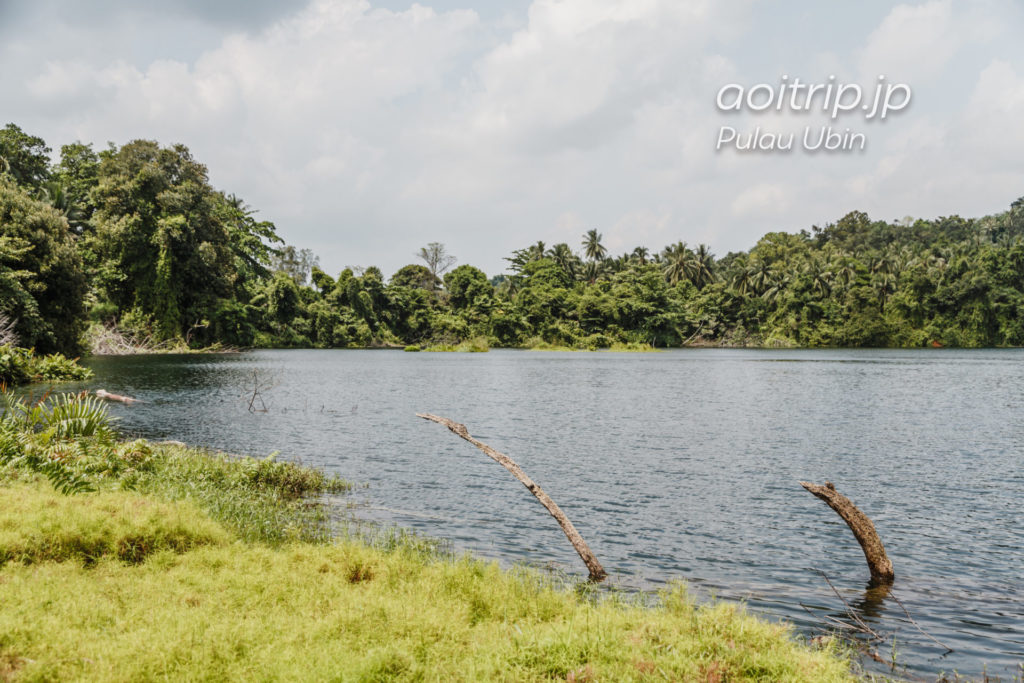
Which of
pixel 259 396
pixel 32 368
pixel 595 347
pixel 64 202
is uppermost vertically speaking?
pixel 64 202

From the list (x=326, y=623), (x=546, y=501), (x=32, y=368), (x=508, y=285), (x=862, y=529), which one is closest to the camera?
(x=326, y=623)

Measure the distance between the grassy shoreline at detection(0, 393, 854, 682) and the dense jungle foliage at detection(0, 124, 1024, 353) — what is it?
2642 inches

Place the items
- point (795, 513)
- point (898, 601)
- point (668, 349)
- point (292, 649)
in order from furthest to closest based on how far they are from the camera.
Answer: point (668, 349)
point (795, 513)
point (898, 601)
point (292, 649)

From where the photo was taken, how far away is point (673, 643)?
21.5 ft

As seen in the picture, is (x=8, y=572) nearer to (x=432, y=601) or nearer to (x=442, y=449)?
(x=432, y=601)

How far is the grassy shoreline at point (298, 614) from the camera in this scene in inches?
235

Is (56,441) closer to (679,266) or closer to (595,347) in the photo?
(595,347)

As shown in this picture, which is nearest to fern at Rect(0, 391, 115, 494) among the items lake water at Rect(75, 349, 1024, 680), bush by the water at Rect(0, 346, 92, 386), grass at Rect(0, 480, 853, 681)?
grass at Rect(0, 480, 853, 681)

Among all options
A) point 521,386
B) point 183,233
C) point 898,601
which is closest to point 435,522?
point 898,601

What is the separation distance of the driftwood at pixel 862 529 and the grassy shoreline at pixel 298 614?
2.01 metres

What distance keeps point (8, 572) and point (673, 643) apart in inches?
322

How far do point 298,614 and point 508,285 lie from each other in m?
130

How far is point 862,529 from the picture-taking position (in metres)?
9.84

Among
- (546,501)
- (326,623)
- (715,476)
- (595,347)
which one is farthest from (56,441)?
(595,347)
